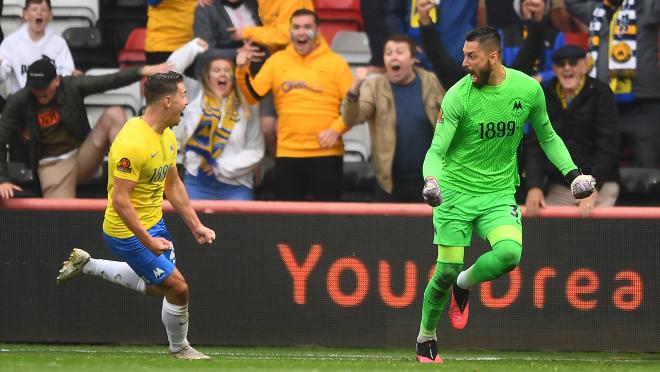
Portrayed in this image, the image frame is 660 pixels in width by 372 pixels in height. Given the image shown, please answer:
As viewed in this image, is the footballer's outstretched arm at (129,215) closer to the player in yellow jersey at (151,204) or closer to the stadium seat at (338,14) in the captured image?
the player in yellow jersey at (151,204)

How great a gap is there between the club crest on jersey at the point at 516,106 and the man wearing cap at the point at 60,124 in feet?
11.3

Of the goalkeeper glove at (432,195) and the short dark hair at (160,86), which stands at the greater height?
the short dark hair at (160,86)

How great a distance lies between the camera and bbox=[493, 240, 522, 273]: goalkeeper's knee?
855cm

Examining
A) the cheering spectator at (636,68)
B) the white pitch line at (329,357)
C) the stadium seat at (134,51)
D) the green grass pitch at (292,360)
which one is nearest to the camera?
the green grass pitch at (292,360)

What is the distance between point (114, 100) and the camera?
12602 millimetres

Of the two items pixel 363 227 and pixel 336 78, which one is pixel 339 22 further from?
pixel 363 227

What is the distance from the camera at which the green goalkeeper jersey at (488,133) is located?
862 centimetres

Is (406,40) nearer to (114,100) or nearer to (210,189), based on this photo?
(210,189)

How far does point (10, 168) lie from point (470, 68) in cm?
511

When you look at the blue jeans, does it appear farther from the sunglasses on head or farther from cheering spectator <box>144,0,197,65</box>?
the sunglasses on head

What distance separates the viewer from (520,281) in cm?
1030

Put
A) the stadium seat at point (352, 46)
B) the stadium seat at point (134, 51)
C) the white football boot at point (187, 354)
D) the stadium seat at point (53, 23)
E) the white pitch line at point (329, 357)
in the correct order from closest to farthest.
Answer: the white football boot at point (187, 354), the white pitch line at point (329, 357), the stadium seat at point (352, 46), the stadium seat at point (134, 51), the stadium seat at point (53, 23)

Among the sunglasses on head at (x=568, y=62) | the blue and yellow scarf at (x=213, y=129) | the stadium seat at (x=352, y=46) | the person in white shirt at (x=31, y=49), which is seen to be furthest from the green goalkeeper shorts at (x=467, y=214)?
the person in white shirt at (x=31, y=49)

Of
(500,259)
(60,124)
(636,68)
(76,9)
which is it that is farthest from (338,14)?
(500,259)
